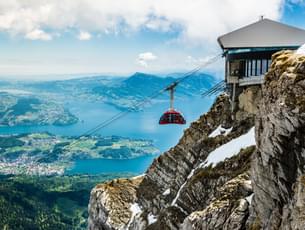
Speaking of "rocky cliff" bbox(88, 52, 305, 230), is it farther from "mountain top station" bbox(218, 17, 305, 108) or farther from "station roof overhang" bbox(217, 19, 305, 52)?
"station roof overhang" bbox(217, 19, 305, 52)

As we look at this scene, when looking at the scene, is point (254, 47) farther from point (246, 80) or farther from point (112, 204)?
point (112, 204)

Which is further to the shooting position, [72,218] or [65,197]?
[65,197]

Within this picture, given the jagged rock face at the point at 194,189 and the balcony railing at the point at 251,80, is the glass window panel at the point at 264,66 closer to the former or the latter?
the balcony railing at the point at 251,80

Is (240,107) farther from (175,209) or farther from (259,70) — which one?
(175,209)

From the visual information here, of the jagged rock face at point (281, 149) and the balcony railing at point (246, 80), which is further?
the balcony railing at point (246, 80)

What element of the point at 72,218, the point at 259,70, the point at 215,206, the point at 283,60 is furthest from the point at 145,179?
the point at 72,218

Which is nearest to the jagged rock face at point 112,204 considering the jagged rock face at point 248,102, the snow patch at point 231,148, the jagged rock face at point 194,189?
the jagged rock face at point 194,189

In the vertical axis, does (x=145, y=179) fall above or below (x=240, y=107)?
below

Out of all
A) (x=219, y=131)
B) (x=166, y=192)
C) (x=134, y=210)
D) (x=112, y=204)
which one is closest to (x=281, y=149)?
(x=219, y=131)
